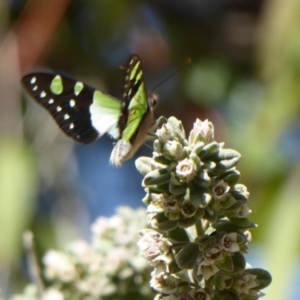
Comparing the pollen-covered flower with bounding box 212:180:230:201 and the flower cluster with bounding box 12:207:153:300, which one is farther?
the flower cluster with bounding box 12:207:153:300

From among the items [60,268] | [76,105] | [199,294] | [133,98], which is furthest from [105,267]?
[199,294]

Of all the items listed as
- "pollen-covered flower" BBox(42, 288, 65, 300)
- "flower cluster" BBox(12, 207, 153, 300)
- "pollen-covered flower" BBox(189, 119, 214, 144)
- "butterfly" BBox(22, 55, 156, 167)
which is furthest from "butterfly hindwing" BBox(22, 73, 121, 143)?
"pollen-covered flower" BBox(189, 119, 214, 144)

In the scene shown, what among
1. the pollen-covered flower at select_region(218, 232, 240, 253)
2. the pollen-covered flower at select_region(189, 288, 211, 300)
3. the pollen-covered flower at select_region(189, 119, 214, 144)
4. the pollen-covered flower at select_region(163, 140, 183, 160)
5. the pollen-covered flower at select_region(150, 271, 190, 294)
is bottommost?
the pollen-covered flower at select_region(150, 271, 190, 294)

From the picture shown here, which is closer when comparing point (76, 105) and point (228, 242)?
point (228, 242)

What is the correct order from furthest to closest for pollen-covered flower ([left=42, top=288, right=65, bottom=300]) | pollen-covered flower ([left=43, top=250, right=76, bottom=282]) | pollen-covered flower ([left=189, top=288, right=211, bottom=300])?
pollen-covered flower ([left=43, top=250, right=76, bottom=282])
pollen-covered flower ([left=42, top=288, right=65, bottom=300])
pollen-covered flower ([left=189, top=288, right=211, bottom=300])

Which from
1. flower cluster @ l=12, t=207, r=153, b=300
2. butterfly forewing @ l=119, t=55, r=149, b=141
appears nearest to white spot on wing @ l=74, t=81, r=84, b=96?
butterfly forewing @ l=119, t=55, r=149, b=141

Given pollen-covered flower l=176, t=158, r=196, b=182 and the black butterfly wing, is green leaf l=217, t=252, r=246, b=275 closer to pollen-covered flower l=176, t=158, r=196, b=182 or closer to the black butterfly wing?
pollen-covered flower l=176, t=158, r=196, b=182

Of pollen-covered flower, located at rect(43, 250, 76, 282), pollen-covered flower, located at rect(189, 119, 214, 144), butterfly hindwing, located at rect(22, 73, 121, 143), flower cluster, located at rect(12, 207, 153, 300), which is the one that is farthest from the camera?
butterfly hindwing, located at rect(22, 73, 121, 143)

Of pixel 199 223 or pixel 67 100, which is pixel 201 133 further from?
pixel 67 100

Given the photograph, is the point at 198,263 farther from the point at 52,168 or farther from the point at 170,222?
the point at 52,168

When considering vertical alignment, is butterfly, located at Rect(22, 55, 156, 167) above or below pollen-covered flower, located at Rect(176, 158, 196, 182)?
below
